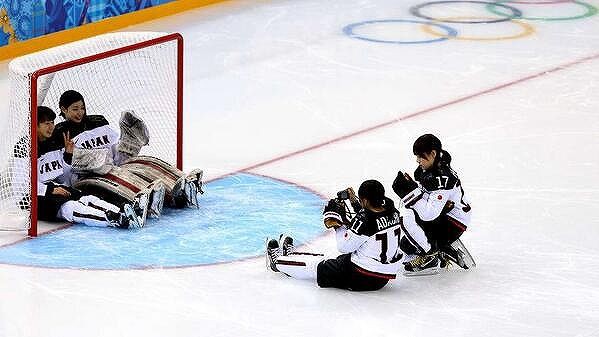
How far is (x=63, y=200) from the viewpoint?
6109 mm

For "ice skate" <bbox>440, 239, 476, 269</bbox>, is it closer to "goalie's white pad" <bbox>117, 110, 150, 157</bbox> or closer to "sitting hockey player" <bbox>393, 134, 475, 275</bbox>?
"sitting hockey player" <bbox>393, 134, 475, 275</bbox>

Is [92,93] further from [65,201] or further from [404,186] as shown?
[404,186]

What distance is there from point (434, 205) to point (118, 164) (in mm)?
1761

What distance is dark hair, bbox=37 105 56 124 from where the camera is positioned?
602 cm

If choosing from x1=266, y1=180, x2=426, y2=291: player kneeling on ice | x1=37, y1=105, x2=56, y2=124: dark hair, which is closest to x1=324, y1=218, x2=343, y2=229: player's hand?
x1=266, y1=180, x2=426, y2=291: player kneeling on ice

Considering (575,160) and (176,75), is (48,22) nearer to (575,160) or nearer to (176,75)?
(176,75)

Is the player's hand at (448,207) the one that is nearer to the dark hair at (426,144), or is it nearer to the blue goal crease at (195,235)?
the dark hair at (426,144)

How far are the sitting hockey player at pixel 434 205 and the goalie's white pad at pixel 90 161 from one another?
153cm

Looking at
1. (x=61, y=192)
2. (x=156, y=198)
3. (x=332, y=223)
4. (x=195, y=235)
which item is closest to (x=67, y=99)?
(x=61, y=192)

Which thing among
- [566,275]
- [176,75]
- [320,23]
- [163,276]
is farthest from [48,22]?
[566,275]

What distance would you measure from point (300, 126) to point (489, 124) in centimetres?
→ 110

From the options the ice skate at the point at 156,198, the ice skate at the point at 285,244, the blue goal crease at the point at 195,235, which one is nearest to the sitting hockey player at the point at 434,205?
the ice skate at the point at 285,244

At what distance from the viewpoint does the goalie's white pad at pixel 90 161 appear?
621 cm

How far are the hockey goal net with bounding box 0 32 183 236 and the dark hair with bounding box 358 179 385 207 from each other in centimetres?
158
